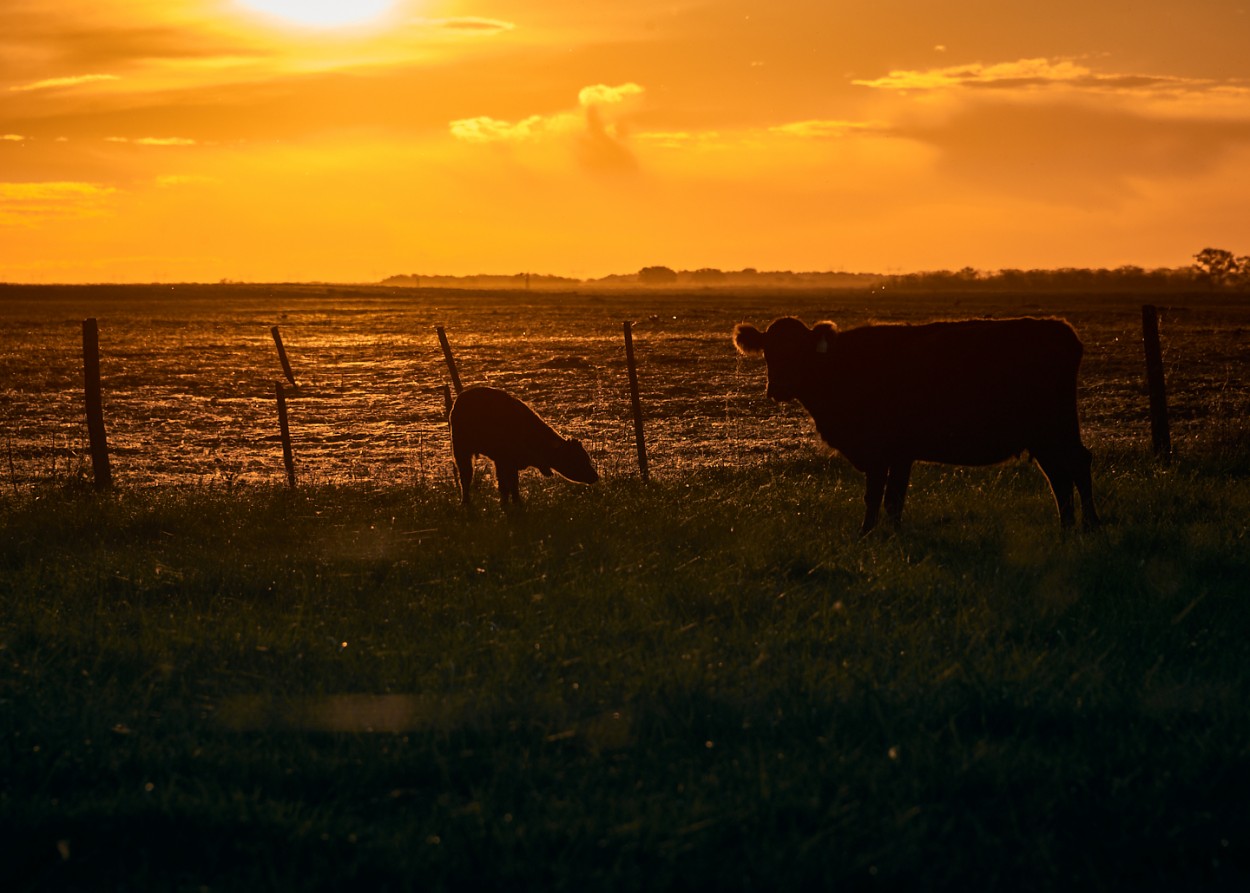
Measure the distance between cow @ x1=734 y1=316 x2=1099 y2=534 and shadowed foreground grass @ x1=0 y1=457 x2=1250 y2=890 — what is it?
81 centimetres

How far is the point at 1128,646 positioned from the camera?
22.6ft

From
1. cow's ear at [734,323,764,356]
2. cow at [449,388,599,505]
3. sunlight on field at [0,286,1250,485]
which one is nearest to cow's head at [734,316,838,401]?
cow's ear at [734,323,764,356]

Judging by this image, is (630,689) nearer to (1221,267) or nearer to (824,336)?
(824,336)

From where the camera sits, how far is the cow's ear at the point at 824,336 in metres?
11.4

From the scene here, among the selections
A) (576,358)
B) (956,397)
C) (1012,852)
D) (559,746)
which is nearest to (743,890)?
(1012,852)

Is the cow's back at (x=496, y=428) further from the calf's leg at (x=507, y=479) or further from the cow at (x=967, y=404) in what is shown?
the cow at (x=967, y=404)

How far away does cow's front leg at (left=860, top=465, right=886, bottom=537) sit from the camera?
35.0 feet

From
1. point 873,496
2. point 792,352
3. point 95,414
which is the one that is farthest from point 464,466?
point 873,496

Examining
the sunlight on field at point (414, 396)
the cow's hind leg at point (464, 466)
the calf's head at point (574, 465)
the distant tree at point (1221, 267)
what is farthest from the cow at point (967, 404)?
the distant tree at point (1221, 267)

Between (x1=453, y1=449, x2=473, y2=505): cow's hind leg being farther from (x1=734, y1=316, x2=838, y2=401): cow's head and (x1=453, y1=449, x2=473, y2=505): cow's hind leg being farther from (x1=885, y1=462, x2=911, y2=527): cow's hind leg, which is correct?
(x1=885, y1=462, x2=911, y2=527): cow's hind leg

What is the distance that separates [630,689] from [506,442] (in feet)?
23.7

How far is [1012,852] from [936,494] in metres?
7.88

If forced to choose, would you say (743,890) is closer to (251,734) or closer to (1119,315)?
(251,734)

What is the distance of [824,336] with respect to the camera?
11.5m
